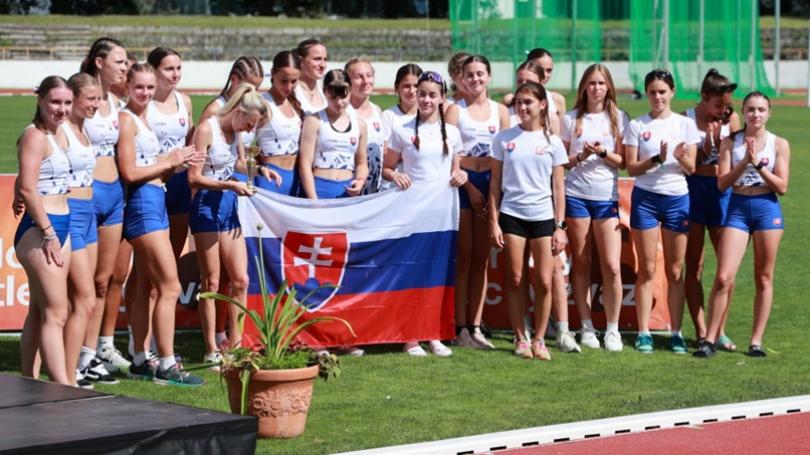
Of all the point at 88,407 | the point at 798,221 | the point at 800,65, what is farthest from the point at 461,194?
the point at 800,65

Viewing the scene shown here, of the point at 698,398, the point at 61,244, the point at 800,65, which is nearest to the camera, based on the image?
the point at 61,244

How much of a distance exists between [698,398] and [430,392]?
60.0 inches

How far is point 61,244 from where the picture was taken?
7.39m

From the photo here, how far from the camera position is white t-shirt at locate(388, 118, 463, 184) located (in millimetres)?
9359

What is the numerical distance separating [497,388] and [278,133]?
2.20 m

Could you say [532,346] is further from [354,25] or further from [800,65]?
[354,25]

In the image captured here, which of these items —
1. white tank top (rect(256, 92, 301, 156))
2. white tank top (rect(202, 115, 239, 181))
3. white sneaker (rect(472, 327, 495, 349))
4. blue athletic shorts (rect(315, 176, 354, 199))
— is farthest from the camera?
white sneaker (rect(472, 327, 495, 349))

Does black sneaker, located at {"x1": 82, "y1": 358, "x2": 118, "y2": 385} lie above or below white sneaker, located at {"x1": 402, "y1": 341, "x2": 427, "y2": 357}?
above

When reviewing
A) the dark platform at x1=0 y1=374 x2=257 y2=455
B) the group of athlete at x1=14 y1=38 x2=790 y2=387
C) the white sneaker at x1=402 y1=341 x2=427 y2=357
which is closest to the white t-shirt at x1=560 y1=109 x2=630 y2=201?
the group of athlete at x1=14 y1=38 x2=790 y2=387

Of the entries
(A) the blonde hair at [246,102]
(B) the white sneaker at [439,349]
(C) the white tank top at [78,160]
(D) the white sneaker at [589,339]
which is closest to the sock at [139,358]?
(C) the white tank top at [78,160]

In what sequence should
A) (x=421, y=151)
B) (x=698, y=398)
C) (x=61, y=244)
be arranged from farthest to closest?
(x=421, y=151), (x=698, y=398), (x=61, y=244)

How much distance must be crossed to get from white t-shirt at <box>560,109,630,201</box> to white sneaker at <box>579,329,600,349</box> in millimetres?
958

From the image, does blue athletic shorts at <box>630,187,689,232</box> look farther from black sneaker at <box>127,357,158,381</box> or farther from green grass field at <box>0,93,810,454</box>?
black sneaker at <box>127,357,158,381</box>

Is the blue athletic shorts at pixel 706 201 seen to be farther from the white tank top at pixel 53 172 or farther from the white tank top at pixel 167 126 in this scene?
the white tank top at pixel 53 172
